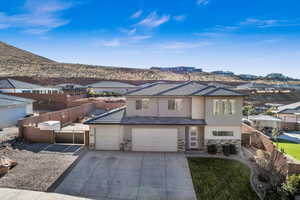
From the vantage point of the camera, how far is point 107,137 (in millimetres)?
14648

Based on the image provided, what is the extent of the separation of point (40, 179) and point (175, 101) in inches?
422

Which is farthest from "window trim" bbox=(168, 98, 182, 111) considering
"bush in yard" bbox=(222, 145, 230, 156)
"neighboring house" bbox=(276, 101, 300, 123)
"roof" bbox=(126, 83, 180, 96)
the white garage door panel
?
the white garage door panel

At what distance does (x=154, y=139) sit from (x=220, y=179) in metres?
5.54

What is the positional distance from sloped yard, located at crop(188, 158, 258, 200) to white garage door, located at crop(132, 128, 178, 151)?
2.10 meters

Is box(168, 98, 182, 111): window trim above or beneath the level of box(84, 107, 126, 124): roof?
above

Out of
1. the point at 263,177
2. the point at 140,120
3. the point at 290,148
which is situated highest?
the point at 140,120

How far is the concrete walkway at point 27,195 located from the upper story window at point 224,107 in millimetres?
11246

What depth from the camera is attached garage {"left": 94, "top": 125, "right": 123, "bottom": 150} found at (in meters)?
14.6

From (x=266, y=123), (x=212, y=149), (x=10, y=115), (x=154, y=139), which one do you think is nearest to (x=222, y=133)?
(x=212, y=149)

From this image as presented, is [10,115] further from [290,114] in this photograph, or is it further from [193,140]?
[290,114]

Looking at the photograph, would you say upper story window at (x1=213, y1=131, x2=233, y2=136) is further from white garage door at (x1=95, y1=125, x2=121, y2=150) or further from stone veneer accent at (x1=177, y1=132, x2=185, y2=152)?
white garage door at (x1=95, y1=125, x2=121, y2=150)

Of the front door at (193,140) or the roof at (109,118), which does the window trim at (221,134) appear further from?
the roof at (109,118)

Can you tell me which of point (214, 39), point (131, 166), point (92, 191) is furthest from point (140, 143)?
point (214, 39)

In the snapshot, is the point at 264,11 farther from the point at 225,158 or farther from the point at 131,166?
Answer: the point at 131,166
